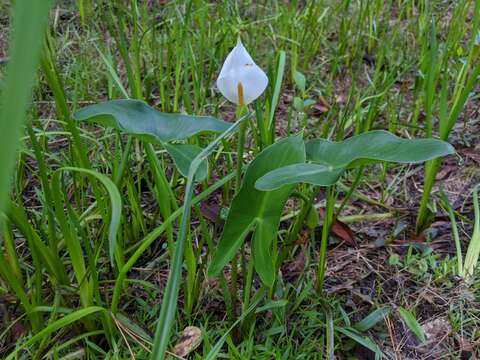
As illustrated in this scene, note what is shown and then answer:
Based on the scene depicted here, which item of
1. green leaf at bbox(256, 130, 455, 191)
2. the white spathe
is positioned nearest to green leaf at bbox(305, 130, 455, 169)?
green leaf at bbox(256, 130, 455, 191)

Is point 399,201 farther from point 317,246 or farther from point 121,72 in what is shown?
point 121,72

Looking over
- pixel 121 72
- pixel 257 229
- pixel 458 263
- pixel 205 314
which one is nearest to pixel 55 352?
pixel 205 314

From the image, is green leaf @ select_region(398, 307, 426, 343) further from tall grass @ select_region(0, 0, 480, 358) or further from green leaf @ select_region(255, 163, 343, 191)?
green leaf @ select_region(255, 163, 343, 191)

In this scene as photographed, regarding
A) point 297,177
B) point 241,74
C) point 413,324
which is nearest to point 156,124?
point 241,74

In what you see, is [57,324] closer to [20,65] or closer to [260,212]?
[260,212]

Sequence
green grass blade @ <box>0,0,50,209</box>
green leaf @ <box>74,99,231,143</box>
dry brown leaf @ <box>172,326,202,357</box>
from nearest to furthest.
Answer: green grass blade @ <box>0,0,50,209</box> → green leaf @ <box>74,99,231,143</box> → dry brown leaf @ <box>172,326,202,357</box>

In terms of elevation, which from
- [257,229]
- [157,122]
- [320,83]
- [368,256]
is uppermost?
[157,122]

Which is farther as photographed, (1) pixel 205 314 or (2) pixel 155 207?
(2) pixel 155 207
